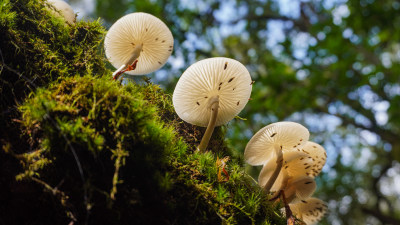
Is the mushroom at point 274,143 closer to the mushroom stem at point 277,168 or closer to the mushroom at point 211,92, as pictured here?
the mushroom stem at point 277,168

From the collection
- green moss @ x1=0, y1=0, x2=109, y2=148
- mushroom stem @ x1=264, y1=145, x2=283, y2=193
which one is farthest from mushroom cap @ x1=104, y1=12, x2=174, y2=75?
mushroom stem @ x1=264, y1=145, x2=283, y2=193

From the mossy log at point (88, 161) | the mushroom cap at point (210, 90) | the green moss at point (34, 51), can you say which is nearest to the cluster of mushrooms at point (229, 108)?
the mushroom cap at point (210, 90)

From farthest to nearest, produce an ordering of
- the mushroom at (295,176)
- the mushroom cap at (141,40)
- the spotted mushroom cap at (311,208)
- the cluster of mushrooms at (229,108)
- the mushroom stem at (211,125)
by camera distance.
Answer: the spotted mushroom cap at (311,208) < the mushroom cap at (141,40) < the mushroom at (295,176) < the cluster of mushrooms at (229,108) < the mushroom stem at (211,125)

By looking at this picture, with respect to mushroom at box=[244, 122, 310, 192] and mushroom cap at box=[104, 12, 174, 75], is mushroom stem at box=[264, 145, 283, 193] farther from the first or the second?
mushroom cap at box=[104, 12, 174, 75]

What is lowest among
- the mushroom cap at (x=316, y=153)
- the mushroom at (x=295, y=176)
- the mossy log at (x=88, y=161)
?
the mossy log at (x=88, y=161)

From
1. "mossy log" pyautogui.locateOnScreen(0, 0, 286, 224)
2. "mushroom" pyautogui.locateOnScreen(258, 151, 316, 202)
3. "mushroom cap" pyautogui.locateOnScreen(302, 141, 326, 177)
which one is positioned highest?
"mushroom cap" pyautogui.locateOnScreen(302, 141, 326, 177)

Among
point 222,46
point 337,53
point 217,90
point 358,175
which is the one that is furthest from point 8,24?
point 358,175
